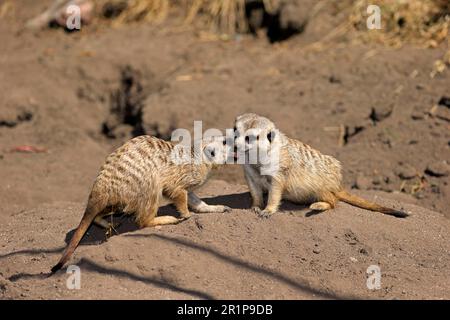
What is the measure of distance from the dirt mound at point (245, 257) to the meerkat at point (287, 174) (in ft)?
0.25

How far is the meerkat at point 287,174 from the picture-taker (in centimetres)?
444

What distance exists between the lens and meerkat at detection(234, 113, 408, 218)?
4.44 meters

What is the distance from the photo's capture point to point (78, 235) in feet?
13.0

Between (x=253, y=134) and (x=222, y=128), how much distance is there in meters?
1.94

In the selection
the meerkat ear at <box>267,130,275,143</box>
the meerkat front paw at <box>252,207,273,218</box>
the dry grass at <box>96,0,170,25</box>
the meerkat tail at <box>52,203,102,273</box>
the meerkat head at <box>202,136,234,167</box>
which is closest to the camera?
the meerkat tail at <box>52,203,102,273</box>

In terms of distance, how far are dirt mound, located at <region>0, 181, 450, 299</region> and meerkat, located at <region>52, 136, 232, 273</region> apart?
16 cm

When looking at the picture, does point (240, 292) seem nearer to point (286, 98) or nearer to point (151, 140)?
point (151, 140)

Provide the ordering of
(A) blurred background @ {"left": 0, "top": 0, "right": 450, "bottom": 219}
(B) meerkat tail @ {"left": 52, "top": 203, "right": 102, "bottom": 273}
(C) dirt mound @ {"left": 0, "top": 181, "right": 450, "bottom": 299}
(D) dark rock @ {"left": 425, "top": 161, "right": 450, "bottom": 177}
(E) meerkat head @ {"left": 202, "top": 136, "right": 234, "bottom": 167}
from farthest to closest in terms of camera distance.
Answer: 1. (A) blurred background @ {"left": 0, "top": 0, "right": 450, "bottom": 219}
2. (D) dark rock @ {"left": 425, "top": 161, "right": 450, "bottom": 177}
3. (E) meerkat head @ {"left": 202, "top": 136, "right": 234, "bottom": 167}
4. (B) meerkat tail @ {"left": 52, "top": 203, "right": 102, "bottom": 273}
5. (C) dirt mound @ {"left": 0, "top": 181, "right": 450, "bottom": 299}

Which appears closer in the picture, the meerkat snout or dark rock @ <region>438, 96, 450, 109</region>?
the meerkat snout

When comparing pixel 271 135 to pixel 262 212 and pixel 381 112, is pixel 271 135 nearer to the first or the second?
pixel 262 212

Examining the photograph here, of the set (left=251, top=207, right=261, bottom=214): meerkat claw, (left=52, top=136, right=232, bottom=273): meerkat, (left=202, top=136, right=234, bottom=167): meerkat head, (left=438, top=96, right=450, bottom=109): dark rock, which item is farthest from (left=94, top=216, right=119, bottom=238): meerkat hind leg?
(left=438, top=96, right=450, bottom=109): dark rock

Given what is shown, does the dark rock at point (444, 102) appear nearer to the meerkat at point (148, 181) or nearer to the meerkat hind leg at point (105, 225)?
the meerkat at point (148, 181)

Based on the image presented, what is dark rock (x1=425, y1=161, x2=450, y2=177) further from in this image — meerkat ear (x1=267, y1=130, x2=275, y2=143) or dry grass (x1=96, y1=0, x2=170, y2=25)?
dry grass (x1=96, y1=0, x2=170, y2=25)

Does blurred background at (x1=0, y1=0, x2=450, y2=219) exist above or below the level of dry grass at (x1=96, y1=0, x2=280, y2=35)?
below
